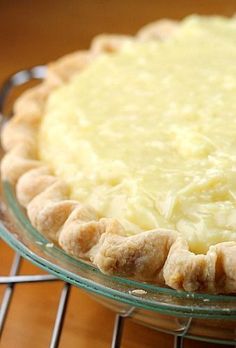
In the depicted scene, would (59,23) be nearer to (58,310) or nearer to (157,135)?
(157,135)

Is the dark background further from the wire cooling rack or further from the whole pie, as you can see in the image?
the wire cooling rack

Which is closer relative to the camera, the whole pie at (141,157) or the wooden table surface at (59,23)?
the whole pie at (141,157)

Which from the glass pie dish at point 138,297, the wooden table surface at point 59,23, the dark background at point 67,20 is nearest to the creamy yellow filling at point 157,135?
the glass pie dish at point 138,297

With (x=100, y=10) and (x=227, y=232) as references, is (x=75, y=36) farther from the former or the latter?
(x=227, y=232)

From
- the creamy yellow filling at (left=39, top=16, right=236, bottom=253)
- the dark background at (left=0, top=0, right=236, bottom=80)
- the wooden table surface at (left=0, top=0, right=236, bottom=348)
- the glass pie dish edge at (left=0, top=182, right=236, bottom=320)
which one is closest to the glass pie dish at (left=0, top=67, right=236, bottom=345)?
the glass pie dish edge at (left=0, top=182, right=236, bottom=320)

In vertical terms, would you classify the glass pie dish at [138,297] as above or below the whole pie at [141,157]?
below

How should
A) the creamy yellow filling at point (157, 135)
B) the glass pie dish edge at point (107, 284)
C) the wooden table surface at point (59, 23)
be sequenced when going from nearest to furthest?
the glass pie dish edge at point (107, 284) < the creamy yellow filling at point (157, 135) < the wooden table surface at point (59, 23)

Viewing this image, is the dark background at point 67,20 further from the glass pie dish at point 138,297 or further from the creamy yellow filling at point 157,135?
the glass pie dish at point 138,297

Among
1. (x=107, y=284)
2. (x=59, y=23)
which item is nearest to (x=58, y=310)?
(x=107, y=284)
